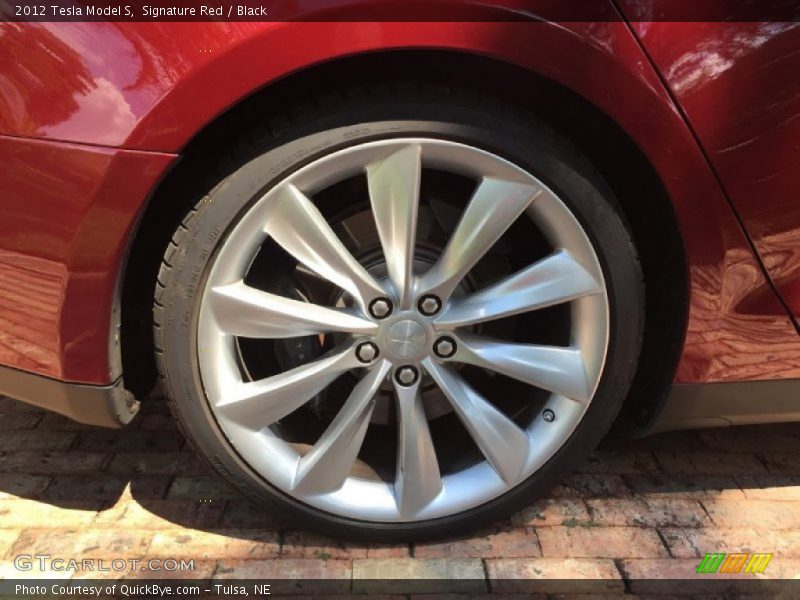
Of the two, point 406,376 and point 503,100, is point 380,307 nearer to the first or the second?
point 406,376

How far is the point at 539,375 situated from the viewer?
5.62 ft

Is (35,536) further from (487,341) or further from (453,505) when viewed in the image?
(487,341)

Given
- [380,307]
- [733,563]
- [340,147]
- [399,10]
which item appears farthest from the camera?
[733,563]

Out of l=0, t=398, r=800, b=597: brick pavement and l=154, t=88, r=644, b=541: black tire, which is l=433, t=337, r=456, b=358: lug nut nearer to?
l=154, t=88, r=644, b=541: black tire

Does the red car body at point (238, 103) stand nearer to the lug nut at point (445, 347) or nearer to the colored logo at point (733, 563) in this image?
the lug nut at point (445, 347)

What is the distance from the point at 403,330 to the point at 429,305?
0.08 metres

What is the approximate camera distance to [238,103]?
4.81ft

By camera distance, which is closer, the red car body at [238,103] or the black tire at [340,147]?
the red car body at [238,103]

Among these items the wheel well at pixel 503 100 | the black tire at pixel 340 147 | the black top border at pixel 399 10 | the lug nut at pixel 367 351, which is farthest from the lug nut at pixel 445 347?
the black top border at pixel 399 10

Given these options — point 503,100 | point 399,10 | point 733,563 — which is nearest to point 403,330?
point 503,100

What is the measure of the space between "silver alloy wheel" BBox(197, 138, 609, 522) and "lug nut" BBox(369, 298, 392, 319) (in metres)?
0.01

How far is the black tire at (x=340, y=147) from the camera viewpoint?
1513mm

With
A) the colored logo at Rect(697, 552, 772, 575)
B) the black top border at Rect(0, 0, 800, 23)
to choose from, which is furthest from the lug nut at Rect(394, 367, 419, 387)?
the colored logo at Rect(697, 552, 772, 575)

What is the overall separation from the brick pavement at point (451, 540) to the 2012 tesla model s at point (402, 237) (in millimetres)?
125
